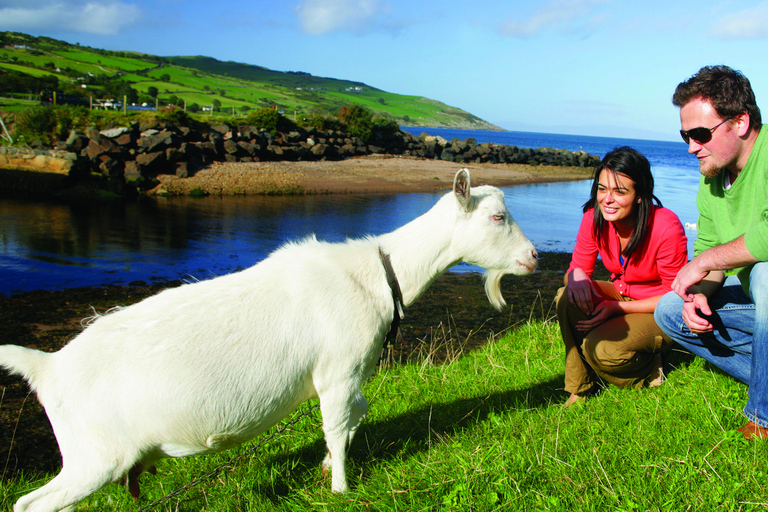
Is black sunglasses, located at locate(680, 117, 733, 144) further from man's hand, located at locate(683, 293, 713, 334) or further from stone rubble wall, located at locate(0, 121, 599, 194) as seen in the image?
stone rubble wall, located at locate(0, 121, 599, 194)

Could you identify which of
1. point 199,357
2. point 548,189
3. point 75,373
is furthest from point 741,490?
point 548,189

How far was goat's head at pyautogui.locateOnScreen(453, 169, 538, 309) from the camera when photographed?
3.72m

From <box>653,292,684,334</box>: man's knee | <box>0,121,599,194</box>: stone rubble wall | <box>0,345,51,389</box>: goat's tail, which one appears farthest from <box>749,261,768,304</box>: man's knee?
<box>0,121,599,194</box>: stone rubble wall

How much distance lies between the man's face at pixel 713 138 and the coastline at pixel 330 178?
69.6ft

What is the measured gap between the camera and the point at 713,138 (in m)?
3.42

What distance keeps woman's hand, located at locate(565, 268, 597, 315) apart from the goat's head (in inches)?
25.7

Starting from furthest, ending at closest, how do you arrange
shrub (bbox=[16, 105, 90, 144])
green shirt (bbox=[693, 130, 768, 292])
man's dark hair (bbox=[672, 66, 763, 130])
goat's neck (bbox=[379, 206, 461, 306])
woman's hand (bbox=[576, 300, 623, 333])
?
shrub (bbox=[16, 105, 90, 144]), woman's hand (bbox=[576, 300, 623, 333]), goat's neck (bbox=[379, 206, 461, 306]), man's dark hair (bbox=[672, 66, 763, 130]), green shirt (bbox=[693, 130, 768, 292])

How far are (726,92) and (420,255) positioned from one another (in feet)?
7.54

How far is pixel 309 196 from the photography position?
23328 mm

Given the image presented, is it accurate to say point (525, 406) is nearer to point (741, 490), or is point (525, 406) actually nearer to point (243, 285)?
point (741, 490)

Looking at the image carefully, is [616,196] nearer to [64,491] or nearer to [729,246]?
[729,246]

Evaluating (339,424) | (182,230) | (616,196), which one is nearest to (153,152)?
(182,230)

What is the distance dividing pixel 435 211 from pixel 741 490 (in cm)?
250

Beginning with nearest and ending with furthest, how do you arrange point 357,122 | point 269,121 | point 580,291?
point 580,291, point 269,121, point 357,122
